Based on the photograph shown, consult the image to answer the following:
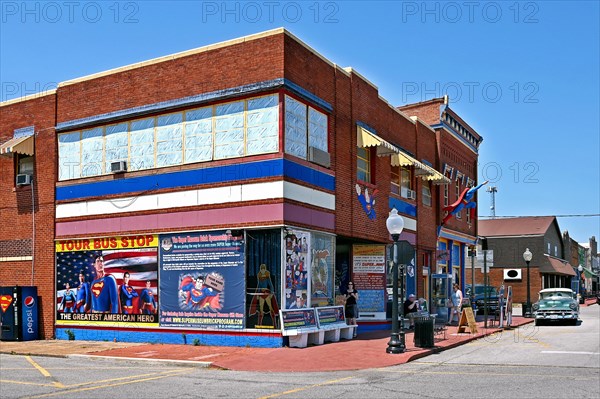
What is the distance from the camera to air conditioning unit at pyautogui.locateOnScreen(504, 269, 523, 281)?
58181 millimetres

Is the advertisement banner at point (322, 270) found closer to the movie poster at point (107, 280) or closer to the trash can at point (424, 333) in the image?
the trash can at point (424, 333)

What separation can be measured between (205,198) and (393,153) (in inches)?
338

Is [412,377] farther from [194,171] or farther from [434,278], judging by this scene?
[434,278]

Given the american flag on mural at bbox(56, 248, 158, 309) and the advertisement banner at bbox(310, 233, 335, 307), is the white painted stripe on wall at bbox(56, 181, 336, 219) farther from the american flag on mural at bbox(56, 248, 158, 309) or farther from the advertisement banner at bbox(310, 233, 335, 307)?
the american flag on mural at bbox(56, 248, 158, 309)

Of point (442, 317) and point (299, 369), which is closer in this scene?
point (299, 369)

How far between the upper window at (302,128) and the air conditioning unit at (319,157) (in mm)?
145

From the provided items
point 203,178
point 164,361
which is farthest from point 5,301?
point 164,361

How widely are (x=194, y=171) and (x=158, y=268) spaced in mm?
3330

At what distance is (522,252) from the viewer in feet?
193

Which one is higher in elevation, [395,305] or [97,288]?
[97,288]

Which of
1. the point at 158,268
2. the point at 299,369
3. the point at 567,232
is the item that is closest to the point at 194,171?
the point at 158,268

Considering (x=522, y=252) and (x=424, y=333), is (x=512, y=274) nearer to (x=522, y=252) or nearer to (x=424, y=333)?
(x=522, y=252)

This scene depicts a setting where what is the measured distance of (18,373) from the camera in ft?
48.6

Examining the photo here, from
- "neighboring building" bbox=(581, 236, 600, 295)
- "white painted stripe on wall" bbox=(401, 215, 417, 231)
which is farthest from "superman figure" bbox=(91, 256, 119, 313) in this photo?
"neighboring building" bbox=(581, 236, 600, 295)
